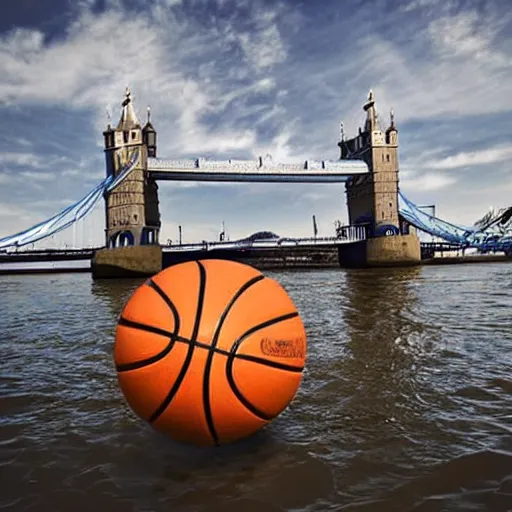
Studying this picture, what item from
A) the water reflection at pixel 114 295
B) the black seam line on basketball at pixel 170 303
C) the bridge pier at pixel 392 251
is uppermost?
the bridge pier at pixel 392 251

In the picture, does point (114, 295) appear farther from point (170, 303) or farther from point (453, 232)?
point (453, 232)

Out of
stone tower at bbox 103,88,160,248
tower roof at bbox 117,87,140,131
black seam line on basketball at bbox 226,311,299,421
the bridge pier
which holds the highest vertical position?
tower roof at bbox 117,87,140,131

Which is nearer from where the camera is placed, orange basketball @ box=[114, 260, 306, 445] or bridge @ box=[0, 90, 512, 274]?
orange basketball @ box=[114, 260, 306, 445]

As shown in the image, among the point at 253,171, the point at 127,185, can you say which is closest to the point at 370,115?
the point at 253,171

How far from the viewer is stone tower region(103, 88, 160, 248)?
47.2 meters

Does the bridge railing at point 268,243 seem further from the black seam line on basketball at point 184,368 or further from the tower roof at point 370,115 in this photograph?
the black seam line on basketball at point 184,368

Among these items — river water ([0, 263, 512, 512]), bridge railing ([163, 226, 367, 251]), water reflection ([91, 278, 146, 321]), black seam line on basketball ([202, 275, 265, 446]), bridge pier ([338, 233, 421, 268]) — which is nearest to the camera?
river water ([0, 263, 512, 512])

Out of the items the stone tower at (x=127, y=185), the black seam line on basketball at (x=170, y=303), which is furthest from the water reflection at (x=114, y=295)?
the stone tower at (x=127, y=185)

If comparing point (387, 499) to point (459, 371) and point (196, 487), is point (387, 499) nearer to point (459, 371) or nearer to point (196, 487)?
point (196, 487)

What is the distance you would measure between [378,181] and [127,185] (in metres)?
30.7

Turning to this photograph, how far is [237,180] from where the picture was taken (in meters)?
56.8

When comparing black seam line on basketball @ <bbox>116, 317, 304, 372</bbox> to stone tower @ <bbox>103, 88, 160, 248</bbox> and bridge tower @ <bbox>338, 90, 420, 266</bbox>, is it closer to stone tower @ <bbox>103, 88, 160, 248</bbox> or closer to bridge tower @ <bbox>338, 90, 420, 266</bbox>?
stone tower @ <bbox>103, 88, 160, 248</bbox>

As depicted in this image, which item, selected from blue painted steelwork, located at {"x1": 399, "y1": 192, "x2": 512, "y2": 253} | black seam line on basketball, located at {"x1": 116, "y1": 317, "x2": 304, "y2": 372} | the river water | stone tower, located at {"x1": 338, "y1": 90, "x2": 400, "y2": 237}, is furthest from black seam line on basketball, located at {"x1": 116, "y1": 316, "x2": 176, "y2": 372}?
blue painted steelwork, located at {"x1": 399, "y1": 192, "x2": 512, "y2": 253}

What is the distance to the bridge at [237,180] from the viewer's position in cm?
4766
